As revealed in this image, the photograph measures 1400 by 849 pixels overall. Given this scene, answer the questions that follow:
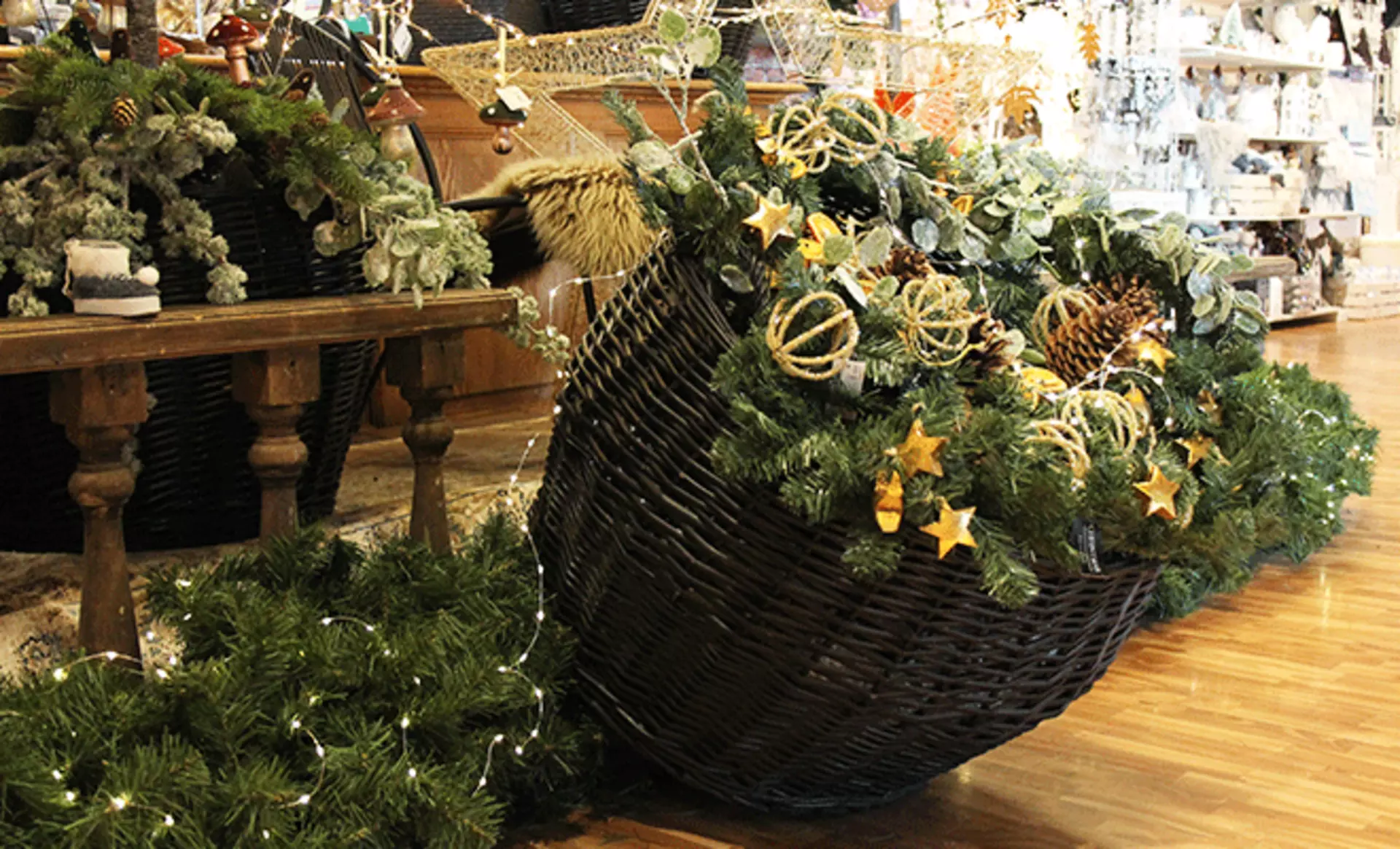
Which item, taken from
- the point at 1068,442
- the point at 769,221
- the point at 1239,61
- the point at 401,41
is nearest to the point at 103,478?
the point at 769,221

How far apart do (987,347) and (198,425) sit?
913 millimetres

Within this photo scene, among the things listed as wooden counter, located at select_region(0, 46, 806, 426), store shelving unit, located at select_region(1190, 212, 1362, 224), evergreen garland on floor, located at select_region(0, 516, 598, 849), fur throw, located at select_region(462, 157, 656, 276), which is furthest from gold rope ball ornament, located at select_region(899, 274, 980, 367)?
store shelving unit, located at select_region(1190, 212, 1362, 224)

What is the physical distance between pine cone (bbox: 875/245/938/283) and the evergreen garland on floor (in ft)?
1.63

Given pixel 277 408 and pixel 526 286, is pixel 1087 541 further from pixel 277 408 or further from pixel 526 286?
pixel 526 286

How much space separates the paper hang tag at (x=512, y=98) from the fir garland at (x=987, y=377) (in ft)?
1.57

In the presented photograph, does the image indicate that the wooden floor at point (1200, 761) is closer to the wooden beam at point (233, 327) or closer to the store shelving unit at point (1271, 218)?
the wooden beam at point (233, 327)

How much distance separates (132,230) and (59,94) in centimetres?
15

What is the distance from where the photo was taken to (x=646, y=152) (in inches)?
57.8

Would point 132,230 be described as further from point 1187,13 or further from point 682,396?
point 1187,13

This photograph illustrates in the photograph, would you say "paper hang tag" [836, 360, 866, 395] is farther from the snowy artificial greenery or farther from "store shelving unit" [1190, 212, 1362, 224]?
"store shelving unit" [1190, 212, 1362, 224]

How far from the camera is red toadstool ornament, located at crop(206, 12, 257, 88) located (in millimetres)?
1697

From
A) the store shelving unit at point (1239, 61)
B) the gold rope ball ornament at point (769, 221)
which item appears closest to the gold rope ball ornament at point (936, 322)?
the gold rope ball ornament at point (769, 221)

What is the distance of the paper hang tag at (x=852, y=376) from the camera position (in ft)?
4.34

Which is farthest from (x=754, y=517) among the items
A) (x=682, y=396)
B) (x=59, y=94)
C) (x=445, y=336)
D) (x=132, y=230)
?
(x=59, y=94)
